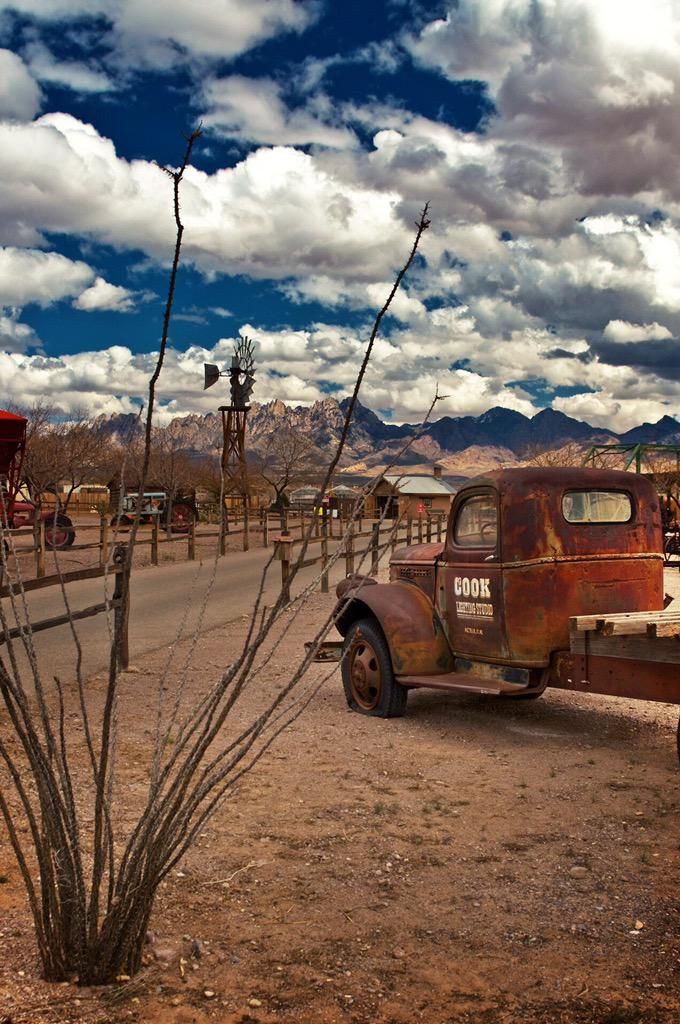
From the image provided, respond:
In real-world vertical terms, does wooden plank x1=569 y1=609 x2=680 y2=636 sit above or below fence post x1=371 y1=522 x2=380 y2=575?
below

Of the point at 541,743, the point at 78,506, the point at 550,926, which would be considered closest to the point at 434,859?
the point at 550,926

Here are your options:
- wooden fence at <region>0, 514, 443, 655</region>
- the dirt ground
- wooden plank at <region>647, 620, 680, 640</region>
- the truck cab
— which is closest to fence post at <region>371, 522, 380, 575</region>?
wooden fence at <region>0, 514, 443, 655</region>

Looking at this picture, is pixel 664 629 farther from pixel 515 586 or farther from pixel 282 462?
pixel 282 462

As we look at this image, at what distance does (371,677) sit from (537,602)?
1.76 m

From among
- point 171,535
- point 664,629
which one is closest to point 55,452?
point 171,535

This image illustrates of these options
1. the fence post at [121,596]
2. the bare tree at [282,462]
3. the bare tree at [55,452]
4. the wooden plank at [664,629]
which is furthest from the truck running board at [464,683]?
Result: the bare tree at [282,462]

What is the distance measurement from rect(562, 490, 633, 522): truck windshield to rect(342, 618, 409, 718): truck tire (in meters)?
1.83

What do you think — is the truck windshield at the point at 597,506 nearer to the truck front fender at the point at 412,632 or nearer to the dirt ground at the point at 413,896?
the truck front fender at the point at 412,632

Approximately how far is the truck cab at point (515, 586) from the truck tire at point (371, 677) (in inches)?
0.4

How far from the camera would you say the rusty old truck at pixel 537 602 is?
6.26 metres

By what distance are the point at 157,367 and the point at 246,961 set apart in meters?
2.20

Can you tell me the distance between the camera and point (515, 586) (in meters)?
6.76

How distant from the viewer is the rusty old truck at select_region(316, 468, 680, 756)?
20.5ft

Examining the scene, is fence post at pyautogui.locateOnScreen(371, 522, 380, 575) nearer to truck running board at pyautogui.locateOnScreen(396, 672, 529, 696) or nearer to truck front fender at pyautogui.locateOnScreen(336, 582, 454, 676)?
truck running board at pyautogui.locateOnScreen(396, 672, 529, 696)
